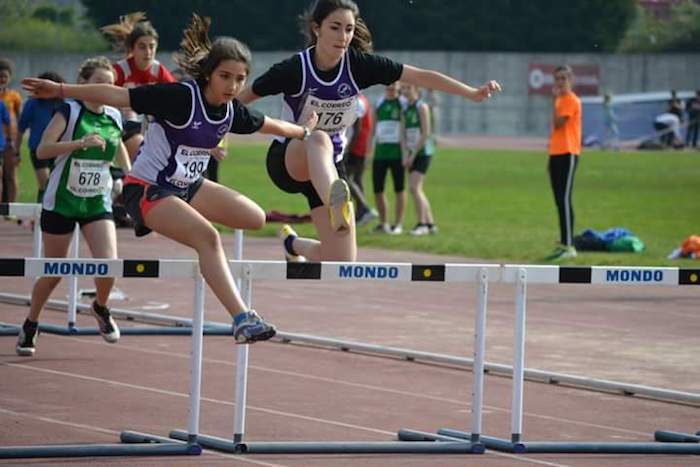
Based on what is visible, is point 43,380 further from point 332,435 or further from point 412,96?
point 412,96

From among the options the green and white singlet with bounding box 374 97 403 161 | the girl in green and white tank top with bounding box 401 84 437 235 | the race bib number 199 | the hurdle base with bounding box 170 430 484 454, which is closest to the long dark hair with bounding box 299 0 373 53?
the race bib number 199

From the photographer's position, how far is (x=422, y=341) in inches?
482

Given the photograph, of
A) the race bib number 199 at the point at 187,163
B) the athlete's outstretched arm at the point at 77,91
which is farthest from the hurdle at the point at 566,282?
the athlete's outstretched arm at the point at 77,91

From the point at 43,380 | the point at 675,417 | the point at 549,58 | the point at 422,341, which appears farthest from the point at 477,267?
the point at 549,58

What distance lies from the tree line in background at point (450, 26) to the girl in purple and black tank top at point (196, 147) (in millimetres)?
39637

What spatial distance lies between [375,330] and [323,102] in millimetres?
4225

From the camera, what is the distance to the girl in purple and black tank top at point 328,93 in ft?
28.6

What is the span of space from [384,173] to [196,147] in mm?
13186

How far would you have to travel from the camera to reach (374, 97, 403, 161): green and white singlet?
68.4ft

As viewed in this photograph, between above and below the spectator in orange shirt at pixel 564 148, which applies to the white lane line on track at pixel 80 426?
→ below

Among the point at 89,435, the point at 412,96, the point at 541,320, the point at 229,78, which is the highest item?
the point at 412,96

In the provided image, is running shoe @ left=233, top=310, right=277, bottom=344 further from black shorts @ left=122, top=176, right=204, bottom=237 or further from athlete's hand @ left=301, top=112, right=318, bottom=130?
athlete's hand @ left=301, top=112, right=318, bottom=130

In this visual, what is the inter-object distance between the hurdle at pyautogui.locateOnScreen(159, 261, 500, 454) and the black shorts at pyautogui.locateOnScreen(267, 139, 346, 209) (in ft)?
4.62

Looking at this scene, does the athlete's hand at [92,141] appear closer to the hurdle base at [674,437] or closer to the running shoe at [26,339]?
the running shoe at [26,339]
